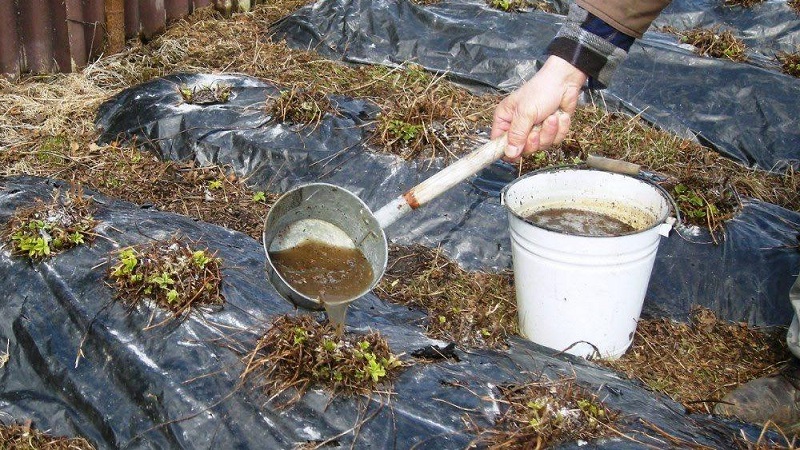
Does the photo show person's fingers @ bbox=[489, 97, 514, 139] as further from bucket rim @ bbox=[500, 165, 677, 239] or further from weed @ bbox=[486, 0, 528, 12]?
weed @ bbox=[486, 0, 528, 12]

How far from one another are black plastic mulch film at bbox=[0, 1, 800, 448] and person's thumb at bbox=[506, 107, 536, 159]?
2.66 ft

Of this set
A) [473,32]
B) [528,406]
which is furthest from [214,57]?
[528,406]

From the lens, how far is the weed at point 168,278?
2.94 meters

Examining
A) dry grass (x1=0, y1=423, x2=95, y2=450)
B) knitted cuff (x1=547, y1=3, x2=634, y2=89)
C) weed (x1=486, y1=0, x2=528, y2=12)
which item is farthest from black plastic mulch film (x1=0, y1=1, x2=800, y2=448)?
Result: weed (x1=486, y1=0, x2=528, y2=12)

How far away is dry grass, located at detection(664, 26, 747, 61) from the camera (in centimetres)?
585

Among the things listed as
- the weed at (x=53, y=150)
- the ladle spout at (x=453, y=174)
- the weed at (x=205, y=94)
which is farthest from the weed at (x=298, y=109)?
the ladle spout at (x=453, y=174)

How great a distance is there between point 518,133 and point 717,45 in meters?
3.77

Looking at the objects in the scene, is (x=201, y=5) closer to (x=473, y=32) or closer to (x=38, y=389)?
(x=473, y=32)

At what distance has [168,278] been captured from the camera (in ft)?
9.65

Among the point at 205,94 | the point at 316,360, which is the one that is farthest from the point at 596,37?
the point at 205,94

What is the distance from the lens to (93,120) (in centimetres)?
505

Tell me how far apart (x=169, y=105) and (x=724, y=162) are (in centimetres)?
362

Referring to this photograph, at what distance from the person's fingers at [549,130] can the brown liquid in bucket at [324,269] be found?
2.73 feet

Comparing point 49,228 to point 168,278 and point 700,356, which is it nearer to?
point 168,278
